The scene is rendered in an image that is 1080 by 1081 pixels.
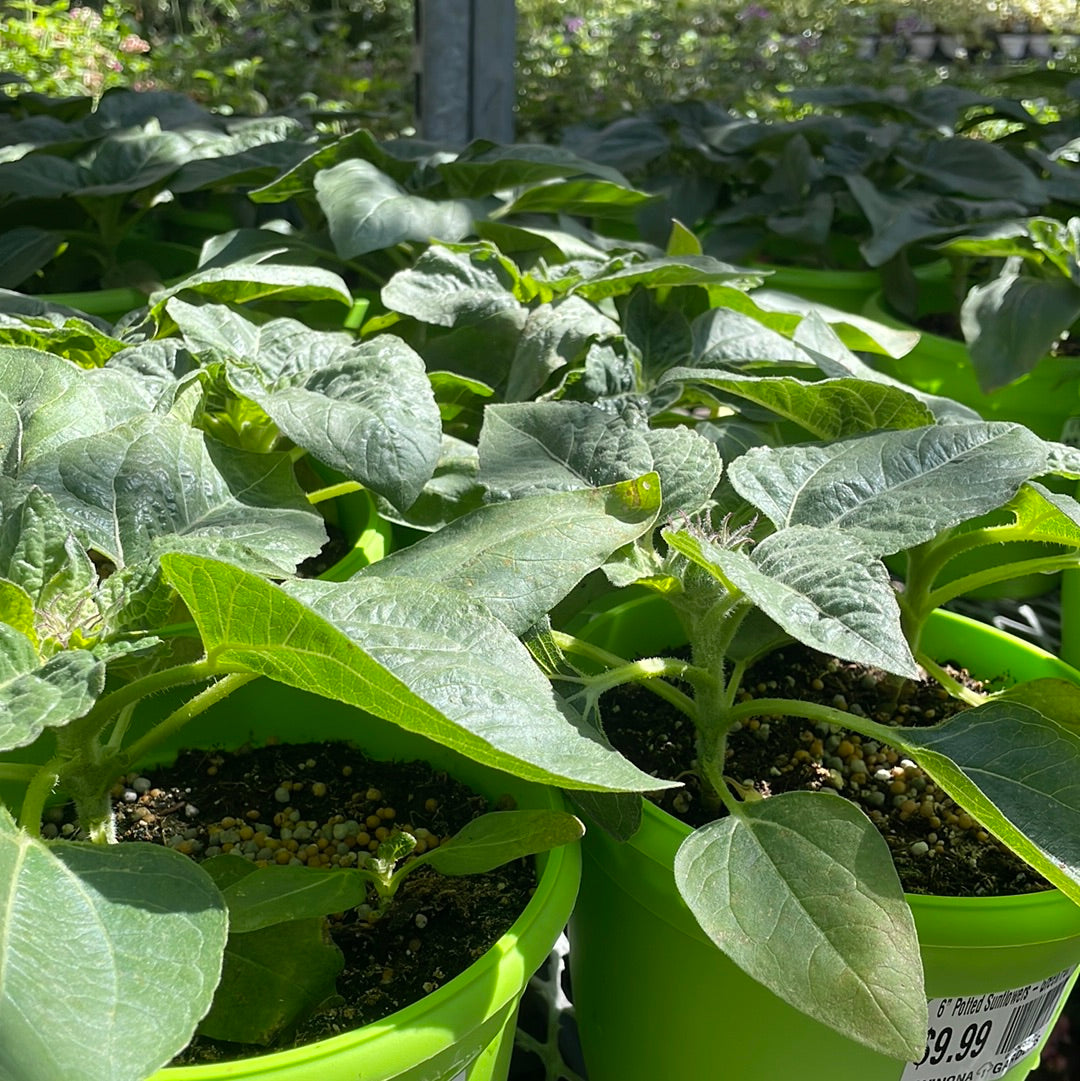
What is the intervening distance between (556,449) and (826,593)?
0.21 m

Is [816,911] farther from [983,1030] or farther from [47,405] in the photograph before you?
[47,405]

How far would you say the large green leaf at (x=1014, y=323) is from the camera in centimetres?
107

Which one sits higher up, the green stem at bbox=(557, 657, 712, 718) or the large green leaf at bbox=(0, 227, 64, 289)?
the green stem at bbox=(557, 657, 712, 718)

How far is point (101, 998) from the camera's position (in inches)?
14.1

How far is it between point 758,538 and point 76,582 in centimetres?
36

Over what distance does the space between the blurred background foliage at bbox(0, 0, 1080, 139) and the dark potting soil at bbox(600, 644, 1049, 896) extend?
1730mm

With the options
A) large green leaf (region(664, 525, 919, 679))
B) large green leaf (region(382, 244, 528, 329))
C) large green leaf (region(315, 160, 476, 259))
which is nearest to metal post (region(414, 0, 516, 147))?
large green leaf (region(315, 160, 476, 259))

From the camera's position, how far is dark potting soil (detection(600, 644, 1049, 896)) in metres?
0.60

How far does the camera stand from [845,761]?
69 centimetres

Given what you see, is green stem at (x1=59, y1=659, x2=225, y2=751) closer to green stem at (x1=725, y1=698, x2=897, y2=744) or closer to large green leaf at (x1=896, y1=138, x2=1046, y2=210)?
green stem at (x1=725, y1=698, x2=897, y2=744)

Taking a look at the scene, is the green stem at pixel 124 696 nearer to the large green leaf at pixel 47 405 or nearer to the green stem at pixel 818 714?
the large green leaf at pixel 47 405

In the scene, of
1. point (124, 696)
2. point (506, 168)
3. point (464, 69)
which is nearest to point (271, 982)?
point (124, 696)

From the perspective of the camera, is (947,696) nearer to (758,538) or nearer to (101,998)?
(758,538)

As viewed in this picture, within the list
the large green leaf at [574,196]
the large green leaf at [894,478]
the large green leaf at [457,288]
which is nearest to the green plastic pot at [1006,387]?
the large green leaf at [574,196]
